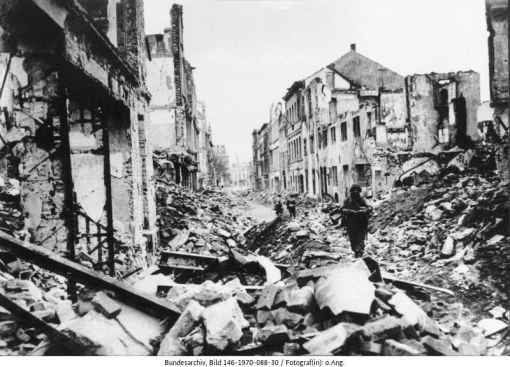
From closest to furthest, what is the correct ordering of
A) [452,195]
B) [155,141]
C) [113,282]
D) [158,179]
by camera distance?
[113,282], [452,195], [158,179], [155,141]

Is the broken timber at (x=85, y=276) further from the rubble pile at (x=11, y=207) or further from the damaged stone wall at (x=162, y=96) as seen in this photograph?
the damaged stone wall at (x=162, y=96)

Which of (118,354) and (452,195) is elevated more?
(452,195)

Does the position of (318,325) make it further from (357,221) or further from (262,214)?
(262,214)

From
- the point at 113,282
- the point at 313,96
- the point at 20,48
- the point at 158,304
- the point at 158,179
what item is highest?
the point at 313,96

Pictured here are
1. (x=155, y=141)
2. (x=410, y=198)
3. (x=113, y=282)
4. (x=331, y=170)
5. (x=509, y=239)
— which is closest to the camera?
(x=113, y=282)

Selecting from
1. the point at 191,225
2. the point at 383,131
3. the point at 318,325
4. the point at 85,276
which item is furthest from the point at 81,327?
the point at 383,131

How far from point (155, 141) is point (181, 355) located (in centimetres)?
2162

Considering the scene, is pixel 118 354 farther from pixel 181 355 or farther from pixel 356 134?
pixel 356 134

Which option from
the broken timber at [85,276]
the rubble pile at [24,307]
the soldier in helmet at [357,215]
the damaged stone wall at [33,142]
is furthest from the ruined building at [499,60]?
the rubble pile at [24,307]

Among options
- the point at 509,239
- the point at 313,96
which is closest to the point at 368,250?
the point at 509,239

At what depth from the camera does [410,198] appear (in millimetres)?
12852

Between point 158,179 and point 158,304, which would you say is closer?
→ point 158,304

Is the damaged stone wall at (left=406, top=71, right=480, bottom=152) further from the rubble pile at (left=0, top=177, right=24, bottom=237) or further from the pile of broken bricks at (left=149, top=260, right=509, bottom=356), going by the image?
the rubble pile at (left=0, top=177, right=24, bottom=237)

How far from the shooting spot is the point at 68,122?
20.2ft
